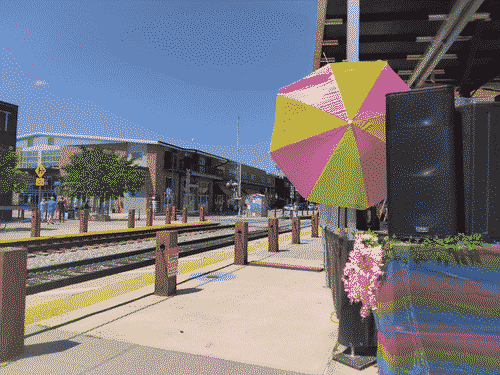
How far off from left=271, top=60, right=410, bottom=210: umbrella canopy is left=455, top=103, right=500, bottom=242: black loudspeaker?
103cm

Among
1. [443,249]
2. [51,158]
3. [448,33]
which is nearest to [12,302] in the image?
[443,249]

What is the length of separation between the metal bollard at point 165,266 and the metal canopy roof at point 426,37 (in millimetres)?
5022

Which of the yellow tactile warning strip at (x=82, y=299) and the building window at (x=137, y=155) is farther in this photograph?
the building window at (x=137, y=155)

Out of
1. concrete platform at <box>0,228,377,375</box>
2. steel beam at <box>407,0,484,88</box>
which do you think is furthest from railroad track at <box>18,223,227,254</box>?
steel beam at <box>407,0,484,88</box>

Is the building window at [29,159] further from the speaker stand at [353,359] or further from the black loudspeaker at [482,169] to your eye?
the black loudspeaker at [482,169]

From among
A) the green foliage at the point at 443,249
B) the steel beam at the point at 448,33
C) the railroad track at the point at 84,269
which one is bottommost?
the railroad track at the point at 84,269

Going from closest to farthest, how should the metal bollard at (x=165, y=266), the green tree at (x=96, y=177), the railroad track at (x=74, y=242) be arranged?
the metal bollard at (x=165, y=266), the railroad track at (x=74, y=242), the green tree at (x=96, y=177)

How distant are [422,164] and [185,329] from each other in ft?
10.0

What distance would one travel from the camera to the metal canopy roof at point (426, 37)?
7035 mm

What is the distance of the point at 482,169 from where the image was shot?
8.02 feet

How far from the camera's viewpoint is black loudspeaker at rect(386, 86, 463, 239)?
247 cm

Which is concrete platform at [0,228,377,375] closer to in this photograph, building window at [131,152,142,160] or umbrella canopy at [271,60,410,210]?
umbrella canopy at [271,60,410,210]

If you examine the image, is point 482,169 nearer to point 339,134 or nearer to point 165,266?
point 339,134

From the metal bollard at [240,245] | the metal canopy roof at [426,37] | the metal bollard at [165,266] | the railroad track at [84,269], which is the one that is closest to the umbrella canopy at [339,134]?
the metal bollard at [165,266]
